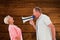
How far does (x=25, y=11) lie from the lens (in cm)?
416

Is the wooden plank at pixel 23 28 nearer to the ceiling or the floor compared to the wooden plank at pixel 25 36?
nearer to the ceiling

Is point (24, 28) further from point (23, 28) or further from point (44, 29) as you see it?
point (44, 29)

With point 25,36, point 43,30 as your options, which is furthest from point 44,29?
point 25,36

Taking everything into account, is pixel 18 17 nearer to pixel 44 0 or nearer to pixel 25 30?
pixel 25 30

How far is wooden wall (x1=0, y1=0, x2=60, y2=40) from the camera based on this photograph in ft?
13.5

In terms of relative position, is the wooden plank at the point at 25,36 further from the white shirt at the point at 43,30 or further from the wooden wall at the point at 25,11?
the white shirt at the point at 43,30

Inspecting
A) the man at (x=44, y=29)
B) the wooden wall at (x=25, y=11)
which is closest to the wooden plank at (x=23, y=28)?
the wooden wall at (x=25, y=11)

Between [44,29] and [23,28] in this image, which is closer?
[44,29]

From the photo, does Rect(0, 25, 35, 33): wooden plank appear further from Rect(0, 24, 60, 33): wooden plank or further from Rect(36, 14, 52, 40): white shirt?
Rect(36, 14, 52, 40): white shirt

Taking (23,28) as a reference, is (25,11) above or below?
above

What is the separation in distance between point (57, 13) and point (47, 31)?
92 centimetres

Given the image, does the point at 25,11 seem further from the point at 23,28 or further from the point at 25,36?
the point at 25,36

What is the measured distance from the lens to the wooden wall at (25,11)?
4113 mm

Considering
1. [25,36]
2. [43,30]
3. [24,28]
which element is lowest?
[25,36]
